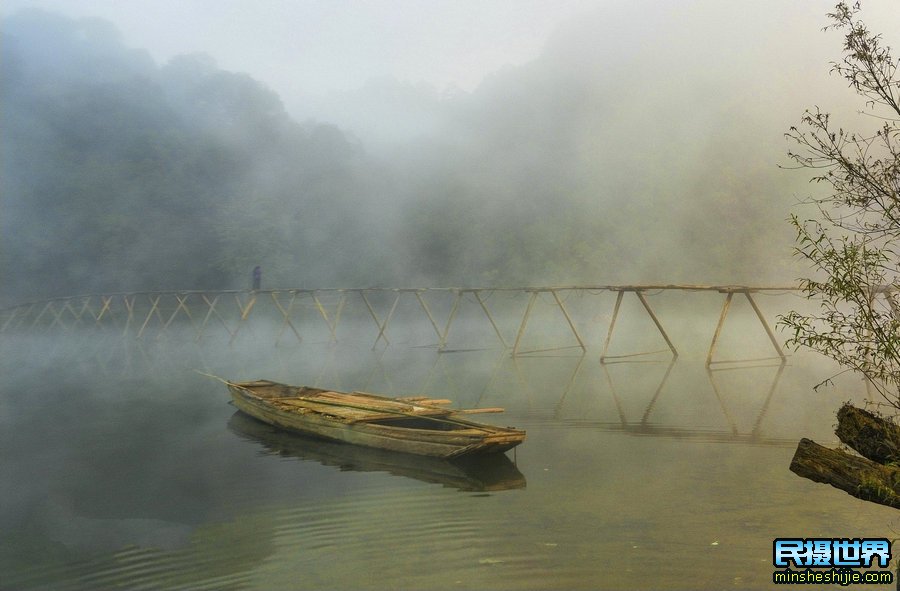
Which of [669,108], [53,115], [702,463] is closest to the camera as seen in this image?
[702,463]

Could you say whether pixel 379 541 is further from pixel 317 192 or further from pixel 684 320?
pixel 317 192

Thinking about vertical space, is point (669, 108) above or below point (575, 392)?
above

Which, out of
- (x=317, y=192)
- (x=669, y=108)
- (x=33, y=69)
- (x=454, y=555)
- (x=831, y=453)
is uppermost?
(x=33, y=69)

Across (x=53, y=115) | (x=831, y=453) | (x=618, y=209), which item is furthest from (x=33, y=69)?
(x=831, y=453)

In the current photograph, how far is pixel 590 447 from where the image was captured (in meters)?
11.1

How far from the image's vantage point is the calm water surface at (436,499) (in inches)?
263

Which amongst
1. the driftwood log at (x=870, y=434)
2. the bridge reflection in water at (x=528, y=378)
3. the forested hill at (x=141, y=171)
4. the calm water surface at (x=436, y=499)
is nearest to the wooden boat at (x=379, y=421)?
the calm water surface at (x=436, y=499)

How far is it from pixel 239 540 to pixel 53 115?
5013 centimetres

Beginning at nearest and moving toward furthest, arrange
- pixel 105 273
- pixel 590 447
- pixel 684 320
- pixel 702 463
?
pixel 702 463 → pixel 590 447 → pixel 684 320 → pixel 105 273

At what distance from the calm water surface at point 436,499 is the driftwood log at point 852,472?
1.24 metres

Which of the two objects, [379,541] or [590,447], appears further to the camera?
[590,447]

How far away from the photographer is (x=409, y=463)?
10.2 metres

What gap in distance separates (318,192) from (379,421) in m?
42.4

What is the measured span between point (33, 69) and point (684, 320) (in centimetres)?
4779
